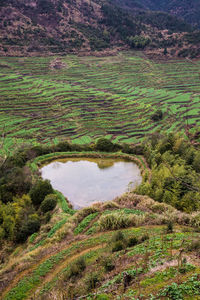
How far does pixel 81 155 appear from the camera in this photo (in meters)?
Answer: 31.8

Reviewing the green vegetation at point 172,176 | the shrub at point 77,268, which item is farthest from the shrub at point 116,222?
the shrub at point 77,268

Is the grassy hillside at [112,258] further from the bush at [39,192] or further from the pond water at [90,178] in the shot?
the pond water at [90,178]

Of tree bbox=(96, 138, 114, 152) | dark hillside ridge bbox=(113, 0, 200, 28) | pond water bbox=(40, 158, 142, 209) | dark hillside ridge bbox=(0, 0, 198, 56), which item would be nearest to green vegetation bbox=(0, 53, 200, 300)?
tree bbox=(96, 138, 114, 152)

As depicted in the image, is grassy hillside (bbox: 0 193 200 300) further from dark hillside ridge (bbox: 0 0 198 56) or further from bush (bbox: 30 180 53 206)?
dark hillside ridge (bbox: 0 0 198 56)

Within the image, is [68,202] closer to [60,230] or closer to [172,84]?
[60,230]

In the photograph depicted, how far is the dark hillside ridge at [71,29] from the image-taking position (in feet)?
276

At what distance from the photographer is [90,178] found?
26781 millimetres

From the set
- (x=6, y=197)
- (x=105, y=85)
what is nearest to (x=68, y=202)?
(x=6, y=197)

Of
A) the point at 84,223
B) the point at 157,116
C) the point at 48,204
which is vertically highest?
the point at 157,116

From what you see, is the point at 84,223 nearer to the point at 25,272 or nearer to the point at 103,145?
the point at 25,272

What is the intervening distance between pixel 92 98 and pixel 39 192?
40.7 metres

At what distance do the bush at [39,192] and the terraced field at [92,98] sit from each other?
1616 centimetres

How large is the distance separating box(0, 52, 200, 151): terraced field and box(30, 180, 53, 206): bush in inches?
636

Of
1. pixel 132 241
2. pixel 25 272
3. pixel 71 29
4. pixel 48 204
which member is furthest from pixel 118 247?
pixel 71 29
